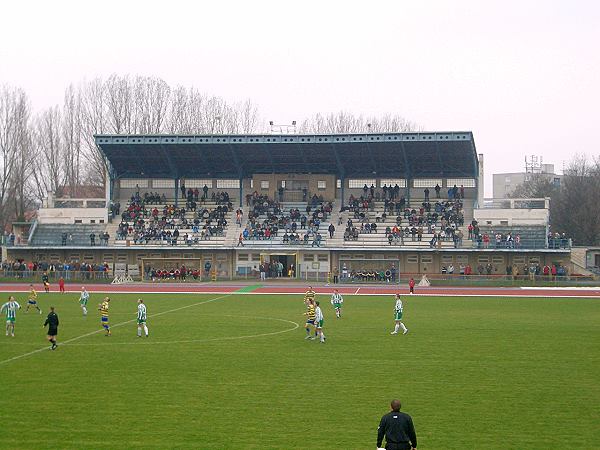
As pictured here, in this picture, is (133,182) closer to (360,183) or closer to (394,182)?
(360,183)

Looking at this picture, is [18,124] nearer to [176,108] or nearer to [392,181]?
[176,108]

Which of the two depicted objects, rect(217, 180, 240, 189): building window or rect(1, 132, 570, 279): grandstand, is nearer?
rect(1, 132, 570, 279): grandstand

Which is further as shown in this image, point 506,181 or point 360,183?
point 506,181

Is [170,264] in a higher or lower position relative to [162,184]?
lower

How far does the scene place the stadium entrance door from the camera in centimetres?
6969

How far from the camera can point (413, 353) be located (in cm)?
2580

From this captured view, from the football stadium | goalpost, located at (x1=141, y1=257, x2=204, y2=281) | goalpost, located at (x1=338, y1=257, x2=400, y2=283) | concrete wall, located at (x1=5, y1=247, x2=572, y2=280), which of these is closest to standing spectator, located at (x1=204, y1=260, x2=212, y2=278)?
the football stadium

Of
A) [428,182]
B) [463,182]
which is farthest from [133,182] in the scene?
[463,182]

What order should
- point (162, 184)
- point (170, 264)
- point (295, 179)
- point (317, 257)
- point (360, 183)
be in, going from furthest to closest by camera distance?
point (162, 184) < point (295, 179) < point (360, 183) < point (317, 257) < point (170, 264)

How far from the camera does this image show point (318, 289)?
196 feet

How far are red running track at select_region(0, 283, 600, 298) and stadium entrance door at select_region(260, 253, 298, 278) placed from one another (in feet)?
17.6

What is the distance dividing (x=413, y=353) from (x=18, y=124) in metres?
68.1

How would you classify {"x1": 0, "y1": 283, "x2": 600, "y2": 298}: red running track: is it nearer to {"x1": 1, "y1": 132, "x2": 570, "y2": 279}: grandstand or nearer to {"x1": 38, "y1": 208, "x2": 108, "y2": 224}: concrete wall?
{"x1": 1, "y1": 132, "x2": 570, "y2": 279}: grandstand

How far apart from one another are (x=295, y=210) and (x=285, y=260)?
6611 millimetres
